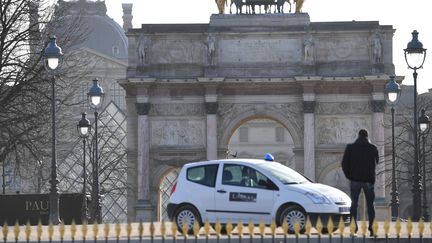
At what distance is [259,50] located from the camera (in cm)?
7162

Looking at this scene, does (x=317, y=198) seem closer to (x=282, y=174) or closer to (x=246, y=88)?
(x=282, y=174)

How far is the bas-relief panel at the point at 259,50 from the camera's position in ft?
235

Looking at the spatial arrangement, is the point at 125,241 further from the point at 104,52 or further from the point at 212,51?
the point at 104,52

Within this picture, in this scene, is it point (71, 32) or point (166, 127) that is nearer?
point (71, 32)

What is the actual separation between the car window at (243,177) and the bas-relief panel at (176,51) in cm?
3995

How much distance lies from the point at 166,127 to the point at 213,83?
3.58 m

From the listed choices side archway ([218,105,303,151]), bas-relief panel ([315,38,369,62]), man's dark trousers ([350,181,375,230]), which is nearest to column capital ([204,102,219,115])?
side archway ([218,105,303,151])

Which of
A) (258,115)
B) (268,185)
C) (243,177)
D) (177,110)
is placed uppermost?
(177,110)

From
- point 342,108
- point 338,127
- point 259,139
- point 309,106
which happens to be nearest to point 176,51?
point 309,106

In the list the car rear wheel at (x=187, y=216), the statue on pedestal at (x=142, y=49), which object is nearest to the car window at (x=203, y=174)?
the car rear wheel at (x=187, y=216)

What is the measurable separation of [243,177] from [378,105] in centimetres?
3983

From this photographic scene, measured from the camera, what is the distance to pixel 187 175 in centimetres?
3269

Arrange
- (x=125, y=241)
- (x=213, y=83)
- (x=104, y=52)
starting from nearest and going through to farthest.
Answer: (x=125, y=241) < (x=213, y=83) < (x=104, y=52)

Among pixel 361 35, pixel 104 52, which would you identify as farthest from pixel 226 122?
pixel 104 52
